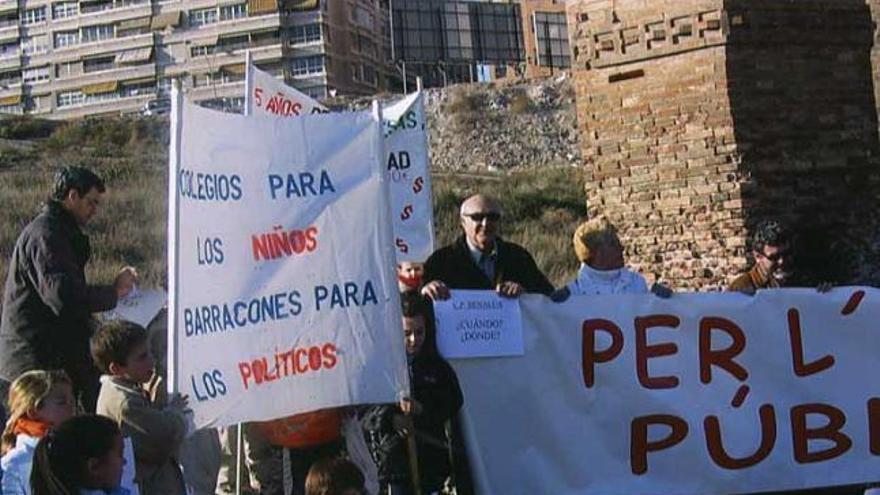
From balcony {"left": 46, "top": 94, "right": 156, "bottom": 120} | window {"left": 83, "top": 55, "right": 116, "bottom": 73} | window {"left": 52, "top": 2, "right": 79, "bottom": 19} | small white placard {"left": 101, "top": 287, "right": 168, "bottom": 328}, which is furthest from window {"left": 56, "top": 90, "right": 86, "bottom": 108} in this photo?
small white placard {"left": 101, "top": 287, "right": 168, "bottom": 328}

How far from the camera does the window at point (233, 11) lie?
337 ft

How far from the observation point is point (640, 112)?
1212 centimetres

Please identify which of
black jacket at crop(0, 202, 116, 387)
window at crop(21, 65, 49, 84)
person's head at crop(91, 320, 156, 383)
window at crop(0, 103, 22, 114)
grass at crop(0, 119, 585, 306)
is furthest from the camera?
window at crop(21, 65, 49, 84)

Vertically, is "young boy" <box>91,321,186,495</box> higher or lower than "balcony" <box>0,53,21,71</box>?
lower

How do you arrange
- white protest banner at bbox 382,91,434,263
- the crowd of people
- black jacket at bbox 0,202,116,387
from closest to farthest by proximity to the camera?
the crowd of people < black jacket at bbox 0,202,116,387 < white protest banner at bbox 382,91,434,263

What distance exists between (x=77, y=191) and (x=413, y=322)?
5.84 ft

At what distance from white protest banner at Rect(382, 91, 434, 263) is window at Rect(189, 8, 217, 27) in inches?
3672

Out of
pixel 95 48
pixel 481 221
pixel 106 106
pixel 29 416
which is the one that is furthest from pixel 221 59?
pixel 29 416

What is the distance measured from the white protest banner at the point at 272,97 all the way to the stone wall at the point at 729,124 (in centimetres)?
246

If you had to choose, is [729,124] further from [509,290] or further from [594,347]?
[509,290]

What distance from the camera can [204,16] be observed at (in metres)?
105

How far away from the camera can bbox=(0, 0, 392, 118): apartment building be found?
99.6m

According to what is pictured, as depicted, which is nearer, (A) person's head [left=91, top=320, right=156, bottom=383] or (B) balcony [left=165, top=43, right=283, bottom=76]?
(A) person's head [left=91, top=320, right=156, bottom=383]

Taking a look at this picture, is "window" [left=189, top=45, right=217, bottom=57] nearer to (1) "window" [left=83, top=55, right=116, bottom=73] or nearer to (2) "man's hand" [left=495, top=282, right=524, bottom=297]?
(1) "window" [left=83, top=55, right=116, bottom=73]
